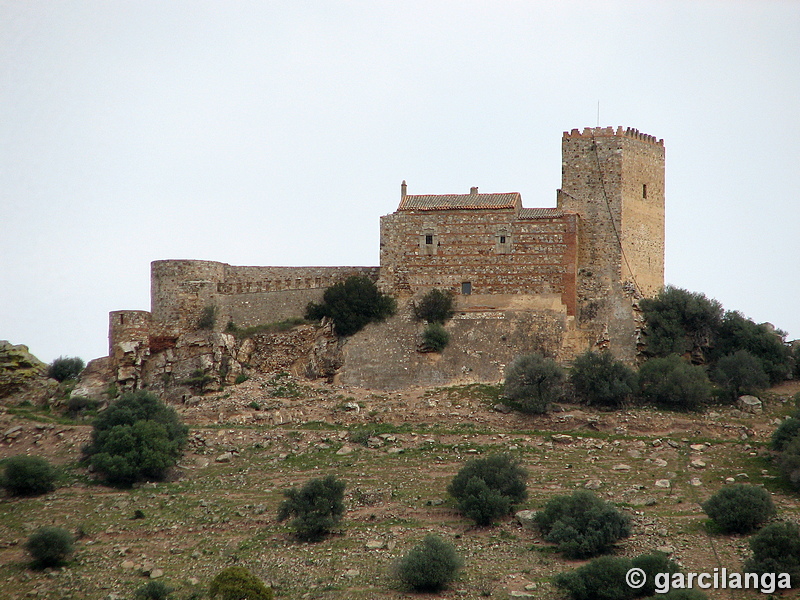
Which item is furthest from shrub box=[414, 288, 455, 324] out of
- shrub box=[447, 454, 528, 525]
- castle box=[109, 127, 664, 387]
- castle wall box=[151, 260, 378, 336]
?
shrub box=[447, 454, 528, 525]

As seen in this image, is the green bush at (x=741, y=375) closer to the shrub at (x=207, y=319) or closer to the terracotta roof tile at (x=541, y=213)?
the terracotta roof tile at (x=541, y=213)

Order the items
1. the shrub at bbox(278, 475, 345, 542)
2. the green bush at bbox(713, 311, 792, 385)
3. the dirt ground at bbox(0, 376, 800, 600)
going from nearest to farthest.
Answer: the dirt ground at bbox(0, 376, 800, 600) < the shrub at bbox(278, 475, 345, 542) < the green bush at bbox(713, 311, 792, 385)

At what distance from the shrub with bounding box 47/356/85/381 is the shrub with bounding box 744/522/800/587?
2448 centimetres

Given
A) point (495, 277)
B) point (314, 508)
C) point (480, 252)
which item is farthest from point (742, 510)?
point (480, 252)

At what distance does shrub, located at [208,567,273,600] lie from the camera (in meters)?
23.4

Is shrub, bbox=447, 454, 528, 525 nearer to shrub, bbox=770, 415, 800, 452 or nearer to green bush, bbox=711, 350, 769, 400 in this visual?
shrub, bbox=770, 415, 800, 452

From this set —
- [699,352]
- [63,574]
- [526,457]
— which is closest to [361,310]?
[526,457]

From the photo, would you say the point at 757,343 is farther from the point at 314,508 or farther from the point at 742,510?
the point at 314,508

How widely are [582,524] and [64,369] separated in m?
21.2

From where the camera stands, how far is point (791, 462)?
96.3ft

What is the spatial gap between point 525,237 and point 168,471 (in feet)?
45.2

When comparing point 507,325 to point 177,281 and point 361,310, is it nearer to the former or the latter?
point 361,310

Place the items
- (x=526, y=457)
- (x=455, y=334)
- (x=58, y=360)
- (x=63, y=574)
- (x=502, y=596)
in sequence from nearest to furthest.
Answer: (x=502, y=596), (x=63, y=574), (x=526, y=457), (x=455, y=334), (x=58, y=360)

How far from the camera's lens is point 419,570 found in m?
24.3
